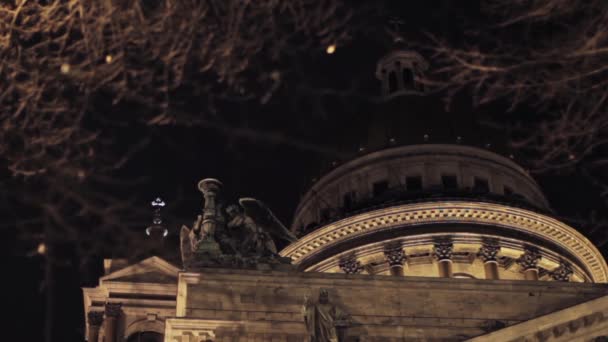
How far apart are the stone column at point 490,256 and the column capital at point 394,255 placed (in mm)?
3426

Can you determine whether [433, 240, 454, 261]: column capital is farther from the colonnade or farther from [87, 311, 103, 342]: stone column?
[87, 311, 103, 342]: stone column

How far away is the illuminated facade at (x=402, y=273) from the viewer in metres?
36.7

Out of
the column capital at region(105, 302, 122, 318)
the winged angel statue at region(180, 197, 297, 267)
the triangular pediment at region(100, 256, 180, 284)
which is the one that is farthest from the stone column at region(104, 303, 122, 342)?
the winged angel statue at region(180, 197, 297, 267)

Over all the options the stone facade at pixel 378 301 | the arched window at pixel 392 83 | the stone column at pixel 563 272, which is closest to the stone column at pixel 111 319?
the stone facade at pixel 378 301

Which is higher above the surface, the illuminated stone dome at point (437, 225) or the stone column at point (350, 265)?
the illuminated stone dome at point (437, 225)

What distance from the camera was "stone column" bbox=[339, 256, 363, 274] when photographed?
63.0 meters

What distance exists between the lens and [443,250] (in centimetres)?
6256

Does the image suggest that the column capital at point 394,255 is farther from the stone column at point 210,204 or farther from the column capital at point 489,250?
the stone column at point 210,204

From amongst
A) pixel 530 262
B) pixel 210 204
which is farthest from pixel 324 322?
pixel 530 262

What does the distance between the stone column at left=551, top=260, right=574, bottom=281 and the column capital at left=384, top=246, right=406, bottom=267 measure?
22.5 ft

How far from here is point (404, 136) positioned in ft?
222

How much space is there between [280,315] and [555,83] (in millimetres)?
16671

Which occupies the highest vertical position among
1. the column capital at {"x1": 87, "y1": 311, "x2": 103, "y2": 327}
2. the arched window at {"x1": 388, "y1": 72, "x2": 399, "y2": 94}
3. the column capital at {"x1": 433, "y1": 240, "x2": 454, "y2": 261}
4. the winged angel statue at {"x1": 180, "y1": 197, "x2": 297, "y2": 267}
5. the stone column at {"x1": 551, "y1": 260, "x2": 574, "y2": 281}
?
the arched window at {"x1": 388, "y1": 72, "x2": 399, "y2": 94}

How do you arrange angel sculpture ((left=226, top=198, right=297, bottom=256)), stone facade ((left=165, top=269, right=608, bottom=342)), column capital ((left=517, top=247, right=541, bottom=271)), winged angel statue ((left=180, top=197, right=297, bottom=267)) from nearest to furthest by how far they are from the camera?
1. stone facade ((left=165, top=269, right=608, bottom=342))
2. winged angel statue ((left=180, top=197, right=297, bottom=267))
3. angel sculpture ((left=226, top=198, right=297, bottom=256))
4. column capital ((left=517, top=247, right=541, bottom=271))
